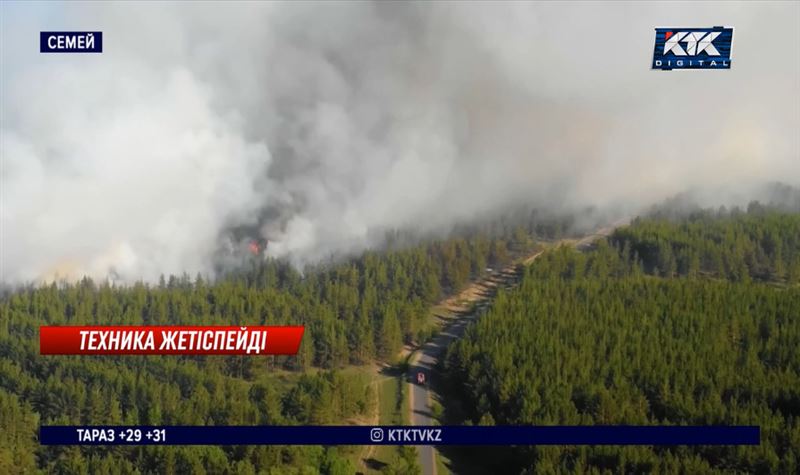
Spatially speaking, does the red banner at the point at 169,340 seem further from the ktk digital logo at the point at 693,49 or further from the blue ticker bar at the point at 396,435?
the ktk digital logo at the point at 693,49

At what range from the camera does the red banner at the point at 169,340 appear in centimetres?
3300

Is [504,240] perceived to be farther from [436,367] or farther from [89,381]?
[89,381]

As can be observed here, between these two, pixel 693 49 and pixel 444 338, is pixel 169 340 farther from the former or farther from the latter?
pixel 693 49

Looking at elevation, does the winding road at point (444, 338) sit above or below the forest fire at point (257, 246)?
below

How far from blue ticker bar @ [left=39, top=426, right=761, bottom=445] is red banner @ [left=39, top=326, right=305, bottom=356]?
4123 mm

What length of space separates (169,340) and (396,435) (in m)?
10.7

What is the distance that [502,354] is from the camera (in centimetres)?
3897

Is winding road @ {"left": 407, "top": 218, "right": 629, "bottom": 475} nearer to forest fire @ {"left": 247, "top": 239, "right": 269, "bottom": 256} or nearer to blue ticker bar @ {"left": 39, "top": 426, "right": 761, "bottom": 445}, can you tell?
blue ticker bar @ {"left": 39, "top": 426, "right": 761, "bottom": 445}

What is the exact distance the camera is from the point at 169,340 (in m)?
34.6

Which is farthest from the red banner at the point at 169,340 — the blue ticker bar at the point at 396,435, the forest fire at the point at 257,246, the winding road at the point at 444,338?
the forest fire at the point at 257,246

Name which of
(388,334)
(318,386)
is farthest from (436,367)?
(318,386)

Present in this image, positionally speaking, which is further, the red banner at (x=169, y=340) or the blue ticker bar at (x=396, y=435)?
the red banner at (x=169, y=340)

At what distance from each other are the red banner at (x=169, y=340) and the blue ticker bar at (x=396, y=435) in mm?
4123

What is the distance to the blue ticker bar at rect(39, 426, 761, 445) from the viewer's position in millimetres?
30156
